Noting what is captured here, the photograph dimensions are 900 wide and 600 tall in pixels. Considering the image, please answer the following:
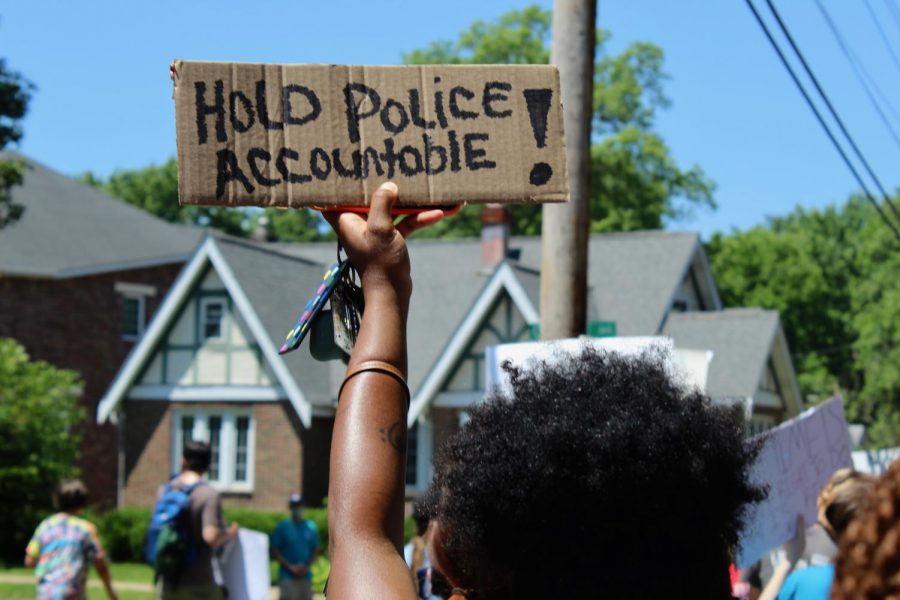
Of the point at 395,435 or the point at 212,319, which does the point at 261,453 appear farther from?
the point at 395,435

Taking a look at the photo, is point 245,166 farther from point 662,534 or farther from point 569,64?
point 569,64

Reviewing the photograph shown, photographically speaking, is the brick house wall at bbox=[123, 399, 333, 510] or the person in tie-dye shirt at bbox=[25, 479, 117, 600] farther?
the brick house wall at bbox=[123, 399, 333, 510]

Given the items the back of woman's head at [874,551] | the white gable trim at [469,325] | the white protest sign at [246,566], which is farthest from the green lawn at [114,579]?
the back of woman's head at [874,551]

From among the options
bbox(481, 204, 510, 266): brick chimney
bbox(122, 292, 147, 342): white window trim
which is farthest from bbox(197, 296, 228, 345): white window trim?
bbox(122, 292, 147, 342): white window trim

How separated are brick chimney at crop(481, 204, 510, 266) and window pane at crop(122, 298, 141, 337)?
Answer: 10.7 metres

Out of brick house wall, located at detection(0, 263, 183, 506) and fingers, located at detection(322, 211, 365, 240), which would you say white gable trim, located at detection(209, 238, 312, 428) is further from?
fingers, located at detection(322, 211, 365, 240)

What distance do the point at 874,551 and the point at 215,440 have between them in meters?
26.9

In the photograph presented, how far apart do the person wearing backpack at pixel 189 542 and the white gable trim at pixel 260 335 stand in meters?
17.2

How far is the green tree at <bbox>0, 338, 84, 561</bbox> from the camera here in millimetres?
23922

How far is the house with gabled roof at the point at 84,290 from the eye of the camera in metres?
31.6

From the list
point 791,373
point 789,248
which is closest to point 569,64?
point 791,373

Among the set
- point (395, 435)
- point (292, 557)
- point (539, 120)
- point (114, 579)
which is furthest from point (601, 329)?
point (114, 579)

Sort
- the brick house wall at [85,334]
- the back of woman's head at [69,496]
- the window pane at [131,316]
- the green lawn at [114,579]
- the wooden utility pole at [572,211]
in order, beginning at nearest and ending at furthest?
the wooden utility pole at [572,211] → the back of woman's head at [69,496] → the green lawn at [114,579] → the brick house wall at [85,334] → the window pane at [131,316]

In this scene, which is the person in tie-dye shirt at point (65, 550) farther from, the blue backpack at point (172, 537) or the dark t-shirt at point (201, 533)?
the dark t-shirt at point (201, 533)
